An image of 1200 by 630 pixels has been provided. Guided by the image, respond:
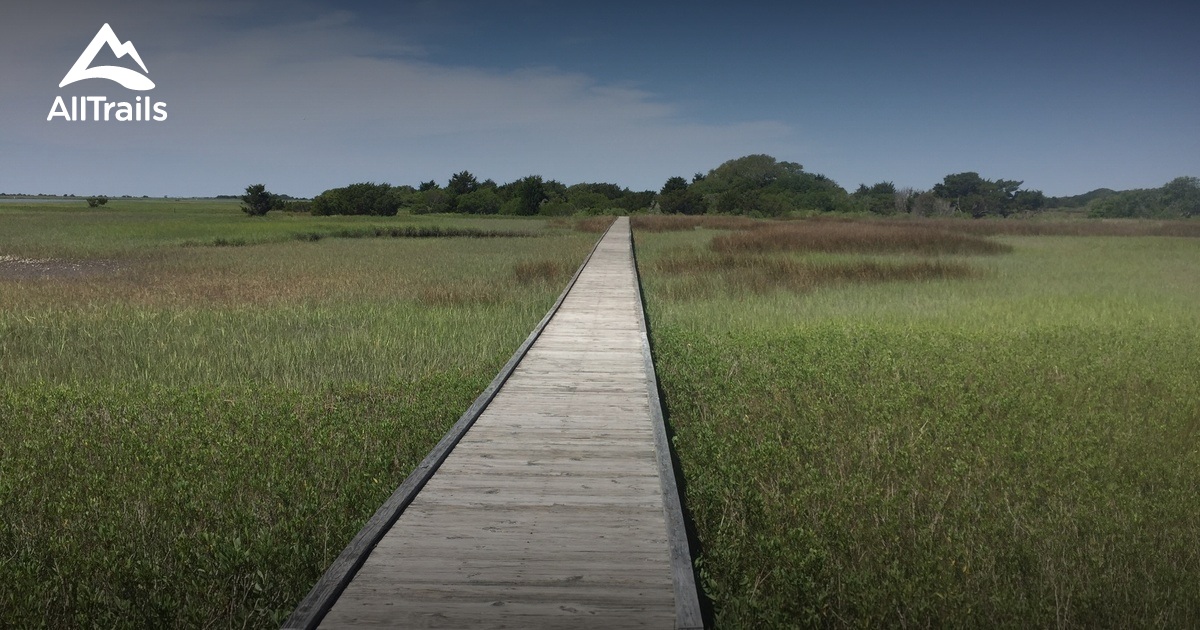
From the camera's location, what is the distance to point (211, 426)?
624cm

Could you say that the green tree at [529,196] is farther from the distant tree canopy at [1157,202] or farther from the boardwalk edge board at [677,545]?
the boardwalk edge board at [677,545]

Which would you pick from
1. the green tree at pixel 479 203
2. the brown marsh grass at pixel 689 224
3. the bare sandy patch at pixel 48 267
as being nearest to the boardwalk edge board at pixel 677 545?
the bare sandy patch at pixel 48 267

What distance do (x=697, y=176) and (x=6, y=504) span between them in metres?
112

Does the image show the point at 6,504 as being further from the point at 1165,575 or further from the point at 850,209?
the point at 850,209

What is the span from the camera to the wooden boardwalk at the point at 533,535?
3.05 m

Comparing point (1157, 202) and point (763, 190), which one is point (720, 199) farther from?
point (1157, 202)

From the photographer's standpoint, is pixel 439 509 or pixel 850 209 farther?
pixel 850 209

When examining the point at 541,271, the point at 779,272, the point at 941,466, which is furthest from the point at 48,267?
the point at 941,466

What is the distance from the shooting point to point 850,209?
82.2 metres

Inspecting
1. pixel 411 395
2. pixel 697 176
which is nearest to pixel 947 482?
pixel 411 395

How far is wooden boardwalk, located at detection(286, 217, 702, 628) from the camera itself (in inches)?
120

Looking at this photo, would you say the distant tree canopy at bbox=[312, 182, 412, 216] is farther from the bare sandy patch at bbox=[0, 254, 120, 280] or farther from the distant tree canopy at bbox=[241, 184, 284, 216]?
the bare sandy patch at bbox=[0, 254, 120, 280]

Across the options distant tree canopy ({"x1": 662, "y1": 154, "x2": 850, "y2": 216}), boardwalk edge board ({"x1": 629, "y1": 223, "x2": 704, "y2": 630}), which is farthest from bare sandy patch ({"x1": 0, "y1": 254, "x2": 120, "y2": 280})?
distant tree canopy ({"x1": 662, "y1": 154, "x2": 850, "y2": 216})

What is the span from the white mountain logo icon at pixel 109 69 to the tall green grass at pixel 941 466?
24341 mm
